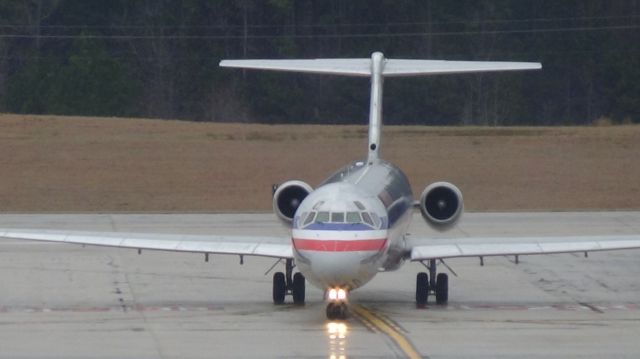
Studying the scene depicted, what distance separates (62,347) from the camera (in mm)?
18938

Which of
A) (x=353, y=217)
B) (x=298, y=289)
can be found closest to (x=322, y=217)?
(x=353, y=217)

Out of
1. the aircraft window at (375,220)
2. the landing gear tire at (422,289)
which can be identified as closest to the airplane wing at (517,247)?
the landing gear tire at (422,289)

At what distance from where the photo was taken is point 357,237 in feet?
68.4

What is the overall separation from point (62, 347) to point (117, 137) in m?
36.1

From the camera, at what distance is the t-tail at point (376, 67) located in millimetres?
24156

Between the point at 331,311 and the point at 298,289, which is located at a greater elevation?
the point at 298,289

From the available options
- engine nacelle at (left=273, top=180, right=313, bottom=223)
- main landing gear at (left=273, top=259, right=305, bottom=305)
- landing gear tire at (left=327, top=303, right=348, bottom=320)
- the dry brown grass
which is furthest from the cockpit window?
the dry brown grass

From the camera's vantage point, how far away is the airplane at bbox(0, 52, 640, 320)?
2084 centimetres

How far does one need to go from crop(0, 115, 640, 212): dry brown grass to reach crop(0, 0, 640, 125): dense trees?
2010 centimetres

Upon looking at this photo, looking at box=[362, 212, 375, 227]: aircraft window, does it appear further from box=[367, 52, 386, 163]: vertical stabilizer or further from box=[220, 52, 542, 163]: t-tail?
box=[367, 52, 386, 163]: vertical stabilizer

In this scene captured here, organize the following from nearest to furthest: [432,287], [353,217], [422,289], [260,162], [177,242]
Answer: [353,217] → [422,289] → [177,242] → [432,287] → [260,162]

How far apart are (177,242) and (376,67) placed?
16.3 feet

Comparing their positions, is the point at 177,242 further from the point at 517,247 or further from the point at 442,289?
the point at 517,247

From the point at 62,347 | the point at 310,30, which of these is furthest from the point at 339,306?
the point at 310,30
